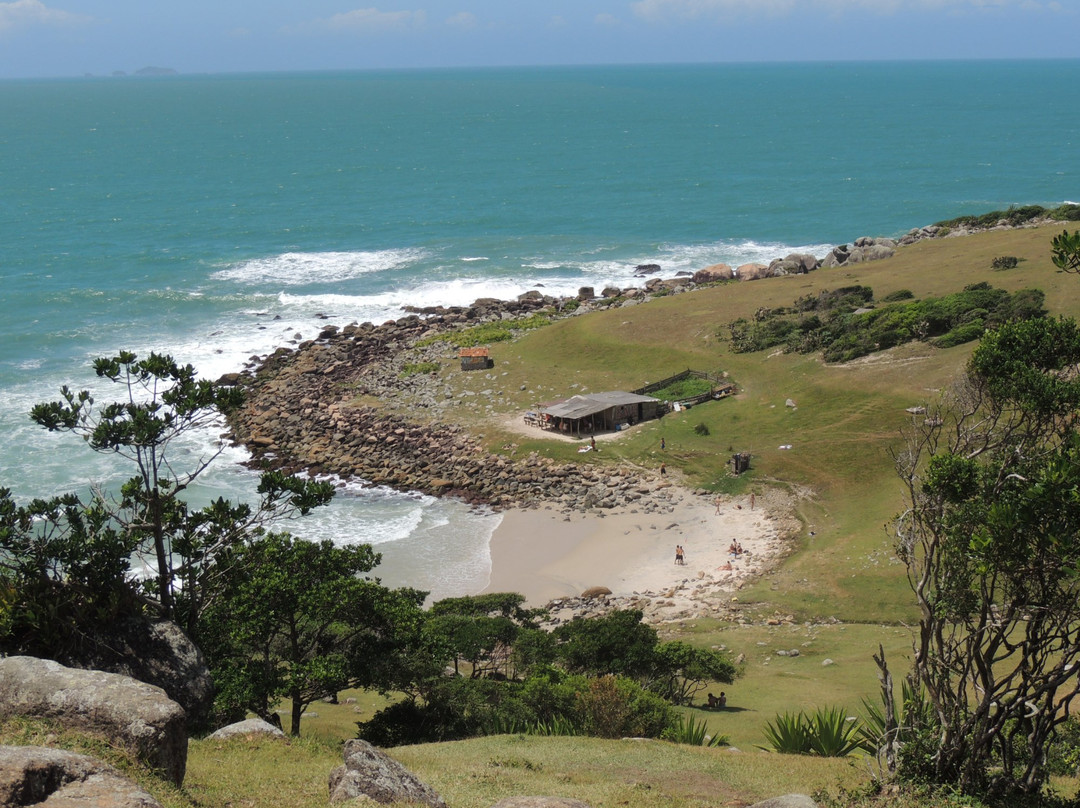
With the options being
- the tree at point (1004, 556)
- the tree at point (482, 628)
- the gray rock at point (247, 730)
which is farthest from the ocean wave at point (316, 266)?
the tree at point (1004, 556)

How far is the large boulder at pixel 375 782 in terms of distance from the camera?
497 inches

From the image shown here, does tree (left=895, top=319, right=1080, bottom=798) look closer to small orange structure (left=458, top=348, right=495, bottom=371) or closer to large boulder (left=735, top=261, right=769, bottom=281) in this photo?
small orange structure (left=458, top=348, right=495, bottom=371)

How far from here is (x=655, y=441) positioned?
1614 inches

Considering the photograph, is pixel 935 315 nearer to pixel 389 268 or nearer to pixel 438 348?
pixel 438 348

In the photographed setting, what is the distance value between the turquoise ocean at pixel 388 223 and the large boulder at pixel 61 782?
2188 centimetres

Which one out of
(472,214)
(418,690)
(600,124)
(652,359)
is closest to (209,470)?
(652,359)

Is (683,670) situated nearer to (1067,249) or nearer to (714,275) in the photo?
(1067,249)

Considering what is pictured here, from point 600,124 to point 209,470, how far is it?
537 feet

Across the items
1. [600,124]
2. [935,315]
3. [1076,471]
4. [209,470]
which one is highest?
[600,124]

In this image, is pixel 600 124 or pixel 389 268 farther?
pixel 600 124

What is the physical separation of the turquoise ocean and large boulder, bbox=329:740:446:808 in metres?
19.3

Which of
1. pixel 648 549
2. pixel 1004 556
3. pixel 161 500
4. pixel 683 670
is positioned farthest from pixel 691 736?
pixel 648 549

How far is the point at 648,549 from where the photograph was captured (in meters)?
34.3

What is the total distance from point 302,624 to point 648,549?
15.9 meters
